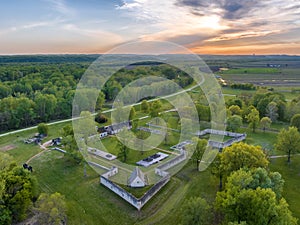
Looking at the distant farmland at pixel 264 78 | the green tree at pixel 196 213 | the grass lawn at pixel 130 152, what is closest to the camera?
the green tree at pixel 196 213

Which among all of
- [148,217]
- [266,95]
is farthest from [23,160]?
[266,95]

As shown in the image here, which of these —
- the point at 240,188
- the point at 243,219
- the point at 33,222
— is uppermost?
the point at 240,188

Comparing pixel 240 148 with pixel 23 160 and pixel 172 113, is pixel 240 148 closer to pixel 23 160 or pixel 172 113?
pixel 23 160

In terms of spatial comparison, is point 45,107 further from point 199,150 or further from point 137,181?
point 199,150

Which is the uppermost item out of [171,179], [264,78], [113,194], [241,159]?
[241,159]

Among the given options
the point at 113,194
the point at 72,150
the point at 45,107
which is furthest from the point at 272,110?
the point at 45,107

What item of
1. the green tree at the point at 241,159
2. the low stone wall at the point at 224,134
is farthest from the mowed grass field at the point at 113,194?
the low stone wall at the point at 224,134

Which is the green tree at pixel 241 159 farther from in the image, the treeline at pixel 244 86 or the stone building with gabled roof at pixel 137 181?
the treeline at pixel 244 86

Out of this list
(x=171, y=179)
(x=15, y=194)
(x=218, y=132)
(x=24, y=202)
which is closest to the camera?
(x=24, y=202)
